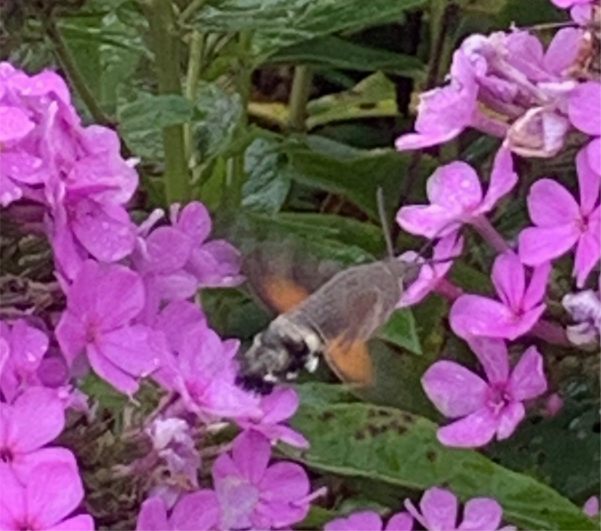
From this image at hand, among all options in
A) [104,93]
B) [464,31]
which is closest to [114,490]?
[104,93]

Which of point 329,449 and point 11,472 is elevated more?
point 11,472

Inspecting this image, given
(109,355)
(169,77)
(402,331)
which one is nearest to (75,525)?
(109,355)

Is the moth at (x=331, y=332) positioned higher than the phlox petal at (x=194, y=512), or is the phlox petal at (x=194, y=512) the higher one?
the moth at (x=331, y=332)

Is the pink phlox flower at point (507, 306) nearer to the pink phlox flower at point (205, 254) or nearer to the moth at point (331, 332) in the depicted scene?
the moth at point (331, 332)

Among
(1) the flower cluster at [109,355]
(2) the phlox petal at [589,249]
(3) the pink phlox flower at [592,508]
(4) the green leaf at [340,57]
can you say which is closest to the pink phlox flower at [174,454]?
(1) the flower cluster at [109,355]

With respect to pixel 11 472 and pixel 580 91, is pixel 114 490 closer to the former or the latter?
pixel 11 472
